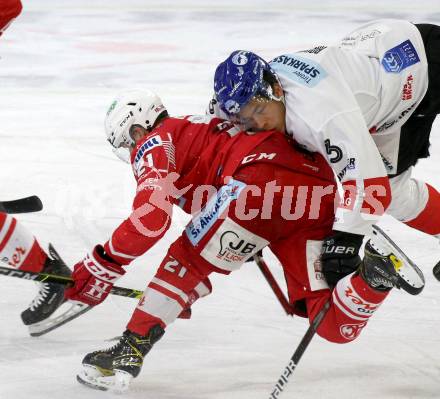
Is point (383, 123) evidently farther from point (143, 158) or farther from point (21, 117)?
point (21, 117)

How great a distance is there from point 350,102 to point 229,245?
566mm

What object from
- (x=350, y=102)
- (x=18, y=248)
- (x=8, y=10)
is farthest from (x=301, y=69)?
(x=18, y=248)

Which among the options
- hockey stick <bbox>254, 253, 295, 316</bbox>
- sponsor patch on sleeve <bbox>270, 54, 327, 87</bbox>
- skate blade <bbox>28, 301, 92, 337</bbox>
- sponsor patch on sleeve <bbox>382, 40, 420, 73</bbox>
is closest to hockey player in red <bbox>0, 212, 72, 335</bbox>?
skate blade <bbox>28, 301, 92, 337</bbox>

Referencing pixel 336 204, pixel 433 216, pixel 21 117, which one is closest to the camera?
pixel 336 204

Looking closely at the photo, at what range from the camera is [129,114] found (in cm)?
314

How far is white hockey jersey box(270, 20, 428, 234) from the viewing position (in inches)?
109

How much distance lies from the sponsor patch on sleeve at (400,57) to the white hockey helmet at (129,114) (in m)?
0.77

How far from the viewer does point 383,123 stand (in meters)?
3.19

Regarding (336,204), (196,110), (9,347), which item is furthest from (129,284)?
(196,110)

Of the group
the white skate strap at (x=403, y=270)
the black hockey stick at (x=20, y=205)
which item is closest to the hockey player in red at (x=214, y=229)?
the white skate strap at (x=403, y=270)

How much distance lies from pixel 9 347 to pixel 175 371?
0.57m

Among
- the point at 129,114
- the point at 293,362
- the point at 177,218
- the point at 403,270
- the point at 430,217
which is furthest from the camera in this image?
the point at 177,218

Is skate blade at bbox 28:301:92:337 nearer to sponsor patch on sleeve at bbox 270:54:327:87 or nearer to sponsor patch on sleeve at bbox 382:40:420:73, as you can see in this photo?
sponsor patch on sleeve at bbox 270:54:327:87

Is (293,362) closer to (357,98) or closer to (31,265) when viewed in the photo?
(357,98)
